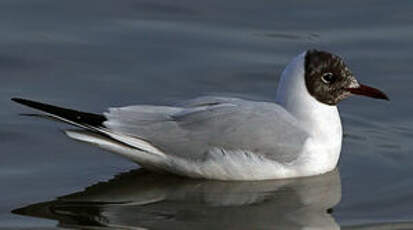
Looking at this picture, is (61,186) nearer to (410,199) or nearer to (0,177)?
(0,177)

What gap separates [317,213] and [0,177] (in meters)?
2.31

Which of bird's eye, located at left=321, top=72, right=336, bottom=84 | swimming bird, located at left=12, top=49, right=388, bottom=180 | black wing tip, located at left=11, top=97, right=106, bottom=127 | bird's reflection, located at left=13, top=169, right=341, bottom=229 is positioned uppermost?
bird's eye, located at left=321, top=72, right=336, bottom=84

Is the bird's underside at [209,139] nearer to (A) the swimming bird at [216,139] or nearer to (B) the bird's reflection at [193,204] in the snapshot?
(A) the swimming bird at [216,139]

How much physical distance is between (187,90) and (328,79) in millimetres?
1770

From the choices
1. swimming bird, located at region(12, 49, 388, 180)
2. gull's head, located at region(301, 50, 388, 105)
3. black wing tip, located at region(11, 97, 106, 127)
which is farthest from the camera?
gull's head, located at region(301, 50, 388, 105)

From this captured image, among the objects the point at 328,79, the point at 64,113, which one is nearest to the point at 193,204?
the point at 64,113

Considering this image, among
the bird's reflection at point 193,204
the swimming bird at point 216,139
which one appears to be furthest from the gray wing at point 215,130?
the bird's reflection at point 193,204

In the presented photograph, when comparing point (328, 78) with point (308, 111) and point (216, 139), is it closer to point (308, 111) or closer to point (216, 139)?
point (308, 111)

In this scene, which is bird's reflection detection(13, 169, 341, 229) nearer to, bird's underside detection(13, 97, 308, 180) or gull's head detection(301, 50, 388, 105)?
bird's underside detection(13, 97, 308, 180)

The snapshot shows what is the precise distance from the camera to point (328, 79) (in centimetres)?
1009

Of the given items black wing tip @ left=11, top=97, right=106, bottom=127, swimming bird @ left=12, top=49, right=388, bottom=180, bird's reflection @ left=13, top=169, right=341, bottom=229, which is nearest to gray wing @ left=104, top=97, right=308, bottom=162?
swimming bird @ left=12, top=49, right=388, bottom=180

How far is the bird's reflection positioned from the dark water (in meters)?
0.01

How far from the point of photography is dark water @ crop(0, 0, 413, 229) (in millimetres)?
9148

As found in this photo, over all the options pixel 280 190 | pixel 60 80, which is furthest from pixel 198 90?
pixel 280 190
